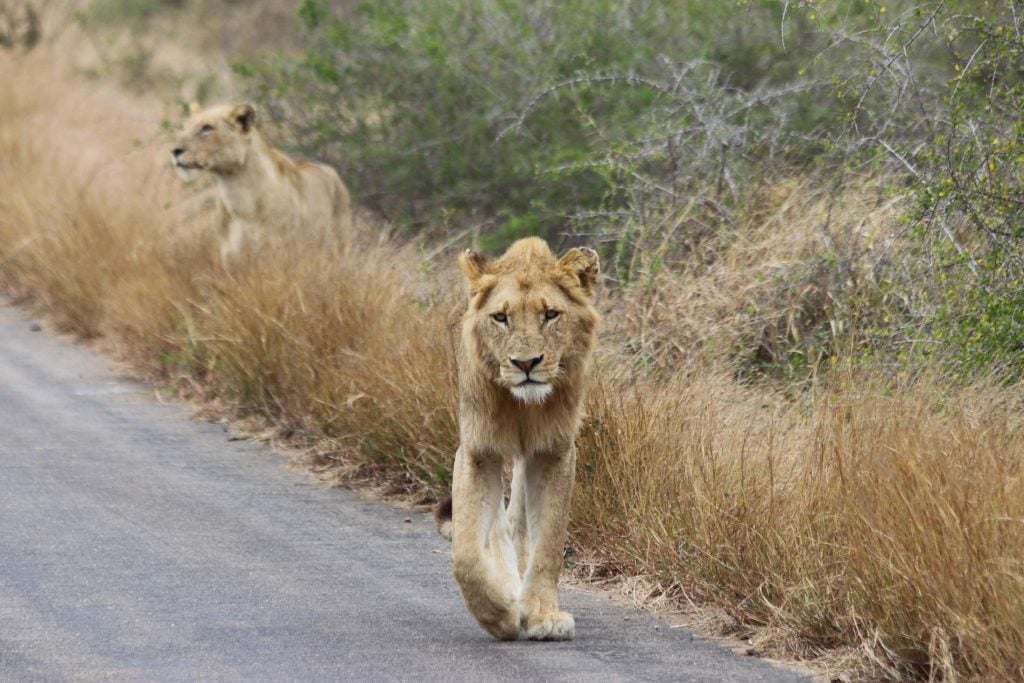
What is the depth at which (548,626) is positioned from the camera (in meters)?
6.10

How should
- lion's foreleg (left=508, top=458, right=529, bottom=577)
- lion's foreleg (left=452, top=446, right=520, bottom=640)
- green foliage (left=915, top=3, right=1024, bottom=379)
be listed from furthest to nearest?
green foliage (left=915, top=3, right=1024, bottom=379) → lion's foreleg (left=508, top=458, right=529, bottom=577) → lion's foreleg (left=452, top=446, right=520, bottom=640)

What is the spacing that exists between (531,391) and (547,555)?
2.11 feet

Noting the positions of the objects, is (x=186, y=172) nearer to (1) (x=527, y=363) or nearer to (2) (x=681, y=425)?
(2) (x=681, y=425)

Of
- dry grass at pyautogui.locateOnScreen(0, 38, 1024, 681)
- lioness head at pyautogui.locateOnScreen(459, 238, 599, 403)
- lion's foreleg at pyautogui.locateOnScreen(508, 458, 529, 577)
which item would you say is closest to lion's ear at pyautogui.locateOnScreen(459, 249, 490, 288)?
lioness head at pyautogui.locateOnScreen(459, 238, 599, 403)

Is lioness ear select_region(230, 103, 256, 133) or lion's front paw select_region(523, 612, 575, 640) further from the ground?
lioness ear select_region(230, 103, 256, 133)

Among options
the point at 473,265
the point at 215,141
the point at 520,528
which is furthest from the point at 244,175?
the point at 473,265

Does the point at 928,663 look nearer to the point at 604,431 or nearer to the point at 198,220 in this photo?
the point at 604,431

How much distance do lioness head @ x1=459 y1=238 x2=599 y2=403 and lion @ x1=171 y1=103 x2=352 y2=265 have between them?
260 inches

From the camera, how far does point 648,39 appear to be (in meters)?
14.9

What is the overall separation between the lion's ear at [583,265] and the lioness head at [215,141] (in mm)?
7245

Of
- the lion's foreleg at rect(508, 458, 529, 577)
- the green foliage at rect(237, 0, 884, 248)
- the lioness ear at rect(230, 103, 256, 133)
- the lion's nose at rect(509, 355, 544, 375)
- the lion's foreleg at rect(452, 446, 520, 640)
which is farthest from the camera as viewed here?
the green foliage at rect(237, 0, 884, 248)

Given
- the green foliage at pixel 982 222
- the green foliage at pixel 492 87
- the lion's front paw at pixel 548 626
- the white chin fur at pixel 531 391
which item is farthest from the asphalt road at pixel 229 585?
the green foliage at pixel 492 87

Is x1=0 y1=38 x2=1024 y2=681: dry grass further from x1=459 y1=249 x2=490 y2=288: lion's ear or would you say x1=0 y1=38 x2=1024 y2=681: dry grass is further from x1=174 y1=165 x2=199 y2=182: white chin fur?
x1=459 y1=249 x2=490 y2=288: lion's ear

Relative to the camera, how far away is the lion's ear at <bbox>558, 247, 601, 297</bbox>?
6.11m
